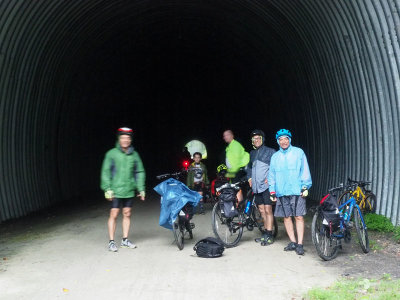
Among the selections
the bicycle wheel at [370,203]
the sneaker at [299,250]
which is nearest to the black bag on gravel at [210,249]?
the sneaker at [299,250]

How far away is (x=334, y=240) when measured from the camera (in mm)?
7477

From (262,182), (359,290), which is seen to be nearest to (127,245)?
(262,182)

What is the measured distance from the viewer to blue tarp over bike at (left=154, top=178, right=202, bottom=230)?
8086mm

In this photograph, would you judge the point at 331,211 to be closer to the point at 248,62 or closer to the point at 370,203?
the point at 370,203

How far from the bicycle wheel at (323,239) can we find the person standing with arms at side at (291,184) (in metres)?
0.33

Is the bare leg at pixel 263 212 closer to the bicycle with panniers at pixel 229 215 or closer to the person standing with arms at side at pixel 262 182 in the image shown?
the person standing with arms at side at pixel 262 182

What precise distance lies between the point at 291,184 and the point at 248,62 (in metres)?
12.1

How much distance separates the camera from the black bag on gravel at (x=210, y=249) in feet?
24.2

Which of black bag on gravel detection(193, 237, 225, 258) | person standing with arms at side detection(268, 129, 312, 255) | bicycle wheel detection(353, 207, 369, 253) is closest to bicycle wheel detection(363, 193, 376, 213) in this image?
bicycle wheel detection(353, 207, 369, 253)

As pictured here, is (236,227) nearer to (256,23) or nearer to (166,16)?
(256,23)

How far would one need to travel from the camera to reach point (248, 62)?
1916cm

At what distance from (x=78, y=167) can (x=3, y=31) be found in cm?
759

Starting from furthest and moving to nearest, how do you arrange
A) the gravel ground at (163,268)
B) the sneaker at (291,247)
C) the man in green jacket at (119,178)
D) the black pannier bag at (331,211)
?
the man in green jacket at (119,178) → the sneaker at (291,247) → the black pannier bag at (331,211) → the gravel ground at (163,268)

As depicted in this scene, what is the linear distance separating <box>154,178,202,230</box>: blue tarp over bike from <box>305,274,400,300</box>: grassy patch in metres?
2.85
